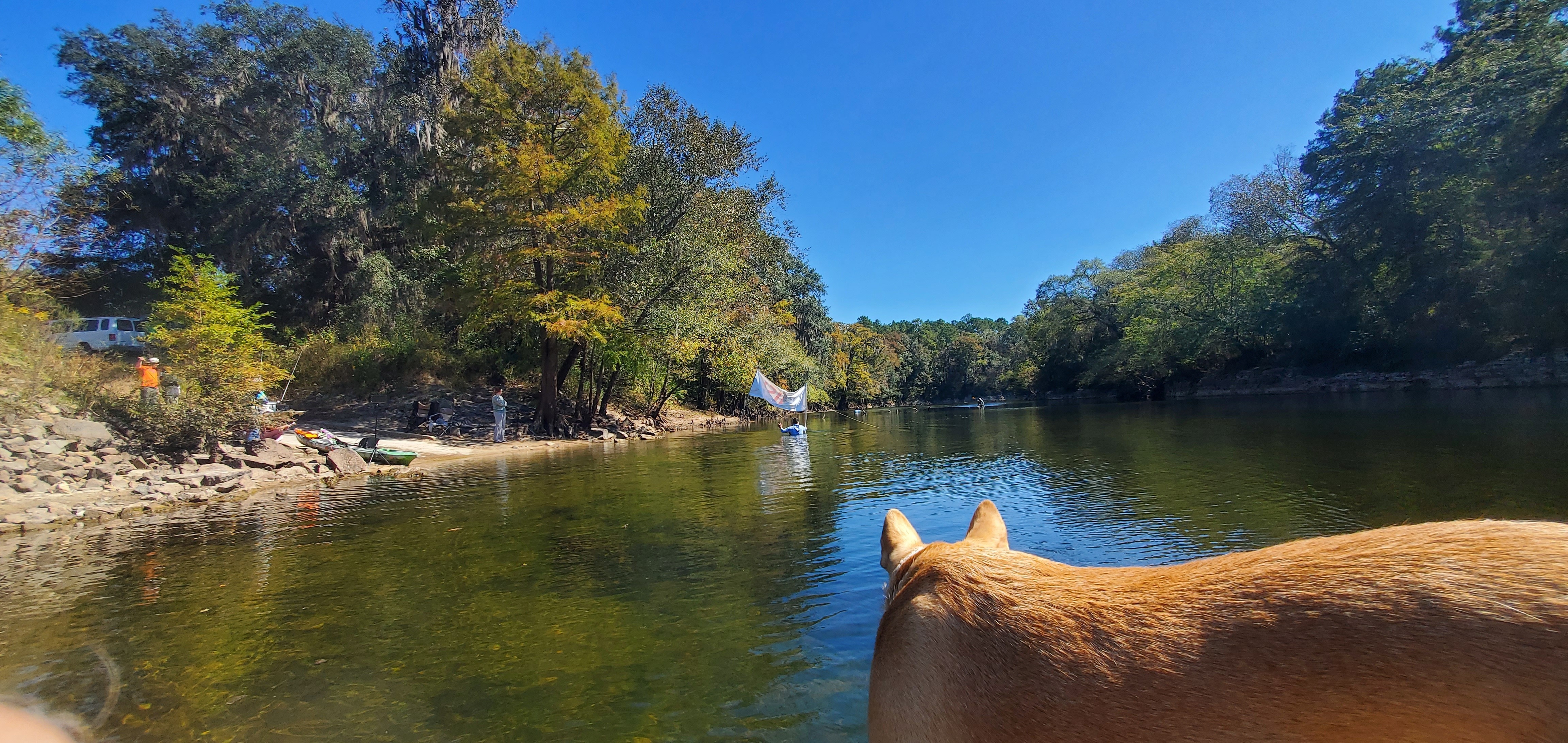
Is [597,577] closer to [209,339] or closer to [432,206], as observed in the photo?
[209,339]

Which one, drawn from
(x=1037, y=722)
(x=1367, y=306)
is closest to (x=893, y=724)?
(x=1037, y=722)

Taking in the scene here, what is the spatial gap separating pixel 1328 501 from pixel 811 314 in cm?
5694

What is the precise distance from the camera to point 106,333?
27797 mm

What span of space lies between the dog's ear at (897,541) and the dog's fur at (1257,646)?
553 millimetres

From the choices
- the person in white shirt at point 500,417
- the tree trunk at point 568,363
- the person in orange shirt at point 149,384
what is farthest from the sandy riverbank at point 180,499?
the tree trunk at point 568,363

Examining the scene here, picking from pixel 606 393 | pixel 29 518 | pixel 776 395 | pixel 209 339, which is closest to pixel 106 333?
pixel 209 339

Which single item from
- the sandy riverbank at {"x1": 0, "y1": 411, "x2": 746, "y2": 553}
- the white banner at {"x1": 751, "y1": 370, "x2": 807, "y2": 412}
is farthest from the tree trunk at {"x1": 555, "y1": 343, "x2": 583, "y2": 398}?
the white banner at {"x1": 751, "y1": 370, "x2": 807, "y2": 412}

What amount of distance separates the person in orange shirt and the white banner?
64.3 ft

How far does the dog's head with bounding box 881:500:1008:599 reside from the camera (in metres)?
2.00

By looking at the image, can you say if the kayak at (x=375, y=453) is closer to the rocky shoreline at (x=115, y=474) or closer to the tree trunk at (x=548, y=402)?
the rocky shoreline at (x=115, y=474)

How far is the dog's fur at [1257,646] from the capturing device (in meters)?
0.77

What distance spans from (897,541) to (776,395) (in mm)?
27358

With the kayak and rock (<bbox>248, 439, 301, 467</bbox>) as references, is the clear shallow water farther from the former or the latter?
rock (<bbox>248, 439, 301, 467</bbox>)

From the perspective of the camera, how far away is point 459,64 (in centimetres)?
3475
